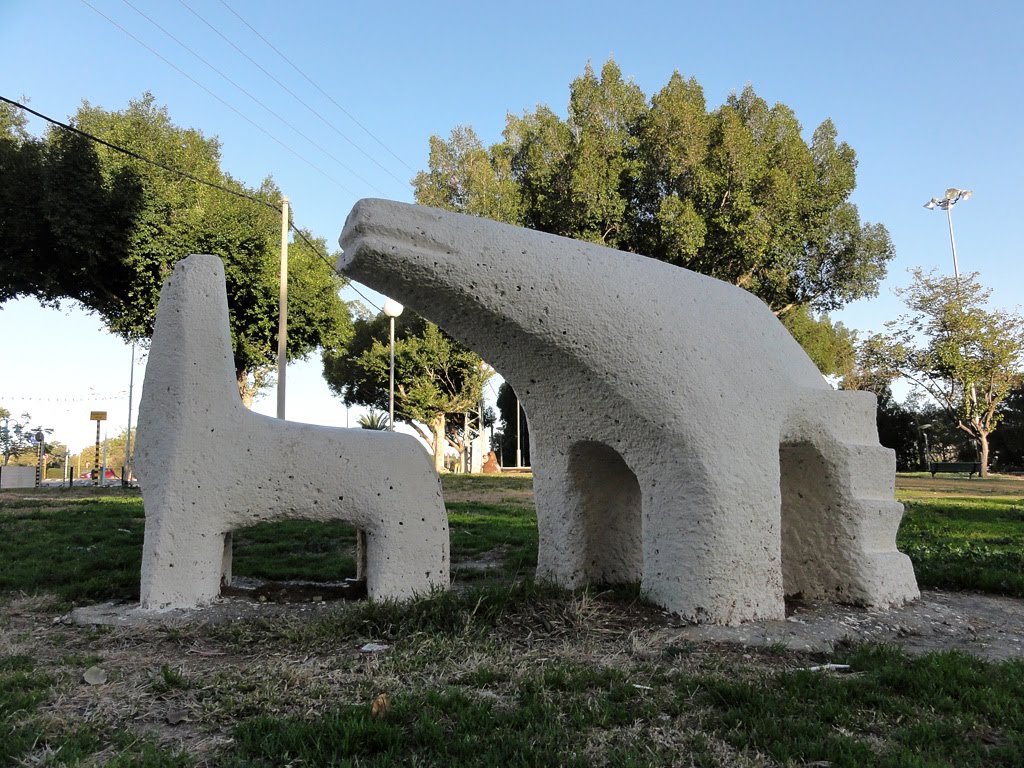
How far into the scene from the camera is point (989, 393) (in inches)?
1025

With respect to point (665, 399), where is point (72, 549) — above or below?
below

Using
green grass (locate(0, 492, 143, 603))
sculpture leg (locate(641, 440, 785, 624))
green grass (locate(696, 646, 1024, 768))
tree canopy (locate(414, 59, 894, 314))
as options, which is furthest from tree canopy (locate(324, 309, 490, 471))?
green grass (locate(696, 646, 1024, 768))

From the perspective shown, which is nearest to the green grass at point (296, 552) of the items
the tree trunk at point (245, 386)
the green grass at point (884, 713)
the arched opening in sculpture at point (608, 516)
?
the arched opening in sculpture at point (608, 516)

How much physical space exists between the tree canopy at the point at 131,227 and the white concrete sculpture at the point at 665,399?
1232 centimetres

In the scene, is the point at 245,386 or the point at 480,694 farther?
the point at 245,386

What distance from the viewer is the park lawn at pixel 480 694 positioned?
2580mm

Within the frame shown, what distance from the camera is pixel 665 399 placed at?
4426 millimetres

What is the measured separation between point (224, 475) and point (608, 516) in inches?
106

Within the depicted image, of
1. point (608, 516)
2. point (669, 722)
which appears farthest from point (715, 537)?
point (669, 722)

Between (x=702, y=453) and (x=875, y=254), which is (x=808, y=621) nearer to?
(x=702, y=453)

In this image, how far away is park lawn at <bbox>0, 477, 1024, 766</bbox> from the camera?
8.46 ft

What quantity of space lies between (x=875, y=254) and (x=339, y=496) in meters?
17.7

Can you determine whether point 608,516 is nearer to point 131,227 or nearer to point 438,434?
point 131,227

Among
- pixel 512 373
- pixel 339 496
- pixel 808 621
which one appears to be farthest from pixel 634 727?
pixel 339 496
